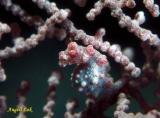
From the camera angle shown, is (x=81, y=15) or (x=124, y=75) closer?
(x=124, y=75)

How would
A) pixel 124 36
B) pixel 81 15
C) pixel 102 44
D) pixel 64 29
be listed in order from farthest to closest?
pixel 124 36 < pixel 81 15 < pixel 64 29 < pixel 102 44

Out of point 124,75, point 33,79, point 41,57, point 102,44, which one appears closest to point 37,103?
point 33,79

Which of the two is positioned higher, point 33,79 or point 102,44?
point 33,79

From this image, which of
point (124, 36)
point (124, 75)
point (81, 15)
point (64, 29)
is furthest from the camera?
point (124, 36)

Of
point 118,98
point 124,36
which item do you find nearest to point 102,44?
point 118,98

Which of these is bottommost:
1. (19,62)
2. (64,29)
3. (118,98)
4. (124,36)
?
(118,98)

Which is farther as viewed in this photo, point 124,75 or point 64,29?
point 124,75

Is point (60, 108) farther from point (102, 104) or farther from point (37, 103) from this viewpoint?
Answer: point (102, 104)

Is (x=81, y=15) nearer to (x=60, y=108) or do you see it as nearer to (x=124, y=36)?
(x=124, y=36)

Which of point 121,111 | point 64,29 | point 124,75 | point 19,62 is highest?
point 19,62
